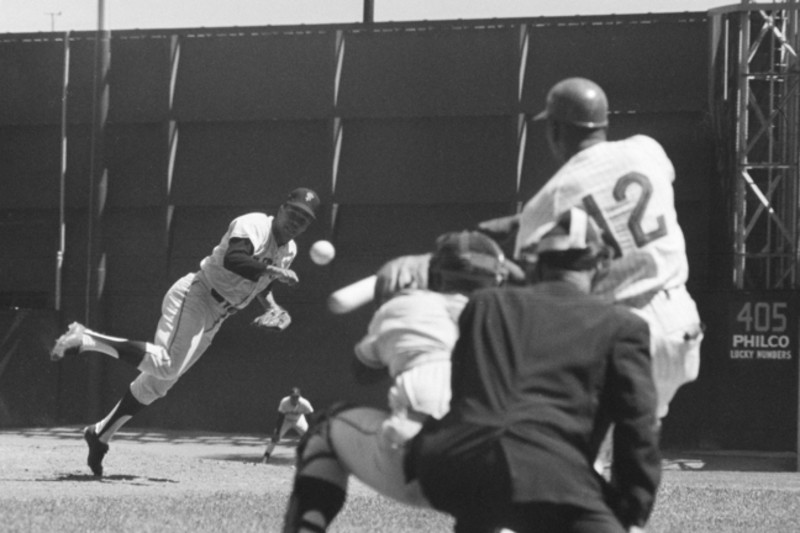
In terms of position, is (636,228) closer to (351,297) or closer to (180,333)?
(351,297)

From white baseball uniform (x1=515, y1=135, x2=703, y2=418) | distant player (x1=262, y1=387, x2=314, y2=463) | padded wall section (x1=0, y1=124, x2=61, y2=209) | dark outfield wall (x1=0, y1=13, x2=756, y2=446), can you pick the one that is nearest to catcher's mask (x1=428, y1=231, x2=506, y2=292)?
white baseball uniform (x1=515, y1=135, x2=703, y2=418)

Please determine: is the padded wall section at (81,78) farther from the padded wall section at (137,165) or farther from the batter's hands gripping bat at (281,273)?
the batter's hands gripping bat at (281,273)

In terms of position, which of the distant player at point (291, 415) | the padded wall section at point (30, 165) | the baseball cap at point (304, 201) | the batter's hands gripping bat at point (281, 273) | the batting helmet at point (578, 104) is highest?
the padded wall section at point (30, 165)

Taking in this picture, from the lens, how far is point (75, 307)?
2141cm

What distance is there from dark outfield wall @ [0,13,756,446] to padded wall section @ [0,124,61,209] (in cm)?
3

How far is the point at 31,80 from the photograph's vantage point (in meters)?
21.6

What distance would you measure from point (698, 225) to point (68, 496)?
11800 mm

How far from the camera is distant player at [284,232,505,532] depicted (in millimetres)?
4398

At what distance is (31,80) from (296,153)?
3.88 m

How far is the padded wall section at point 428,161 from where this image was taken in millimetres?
20062

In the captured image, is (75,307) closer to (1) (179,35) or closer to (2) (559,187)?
(1) (179,35)

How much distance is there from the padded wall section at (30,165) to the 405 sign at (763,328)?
9.36 meters

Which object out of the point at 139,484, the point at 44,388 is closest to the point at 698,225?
the point at 44,388

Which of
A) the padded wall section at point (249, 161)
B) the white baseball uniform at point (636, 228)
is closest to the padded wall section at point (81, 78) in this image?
the padded wall section at point (249, 161)
